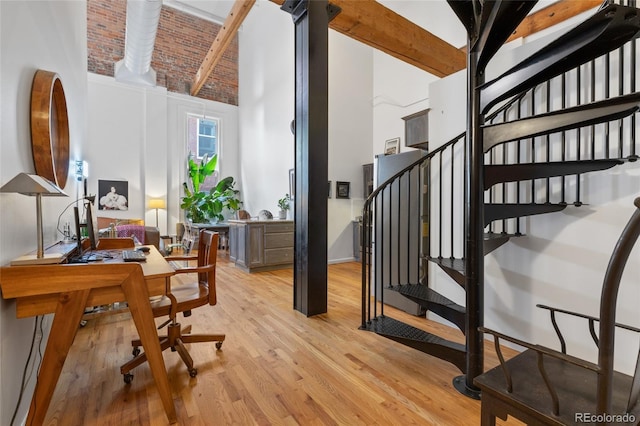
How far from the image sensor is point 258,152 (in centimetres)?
816

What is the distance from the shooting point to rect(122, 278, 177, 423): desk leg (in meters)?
1.53

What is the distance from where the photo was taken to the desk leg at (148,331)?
1.53 m

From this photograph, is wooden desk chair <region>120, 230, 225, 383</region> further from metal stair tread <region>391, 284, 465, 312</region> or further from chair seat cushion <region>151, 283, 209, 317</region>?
metal stair tread <region>391, 284, 465, 312</region>

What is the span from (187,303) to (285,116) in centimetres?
580

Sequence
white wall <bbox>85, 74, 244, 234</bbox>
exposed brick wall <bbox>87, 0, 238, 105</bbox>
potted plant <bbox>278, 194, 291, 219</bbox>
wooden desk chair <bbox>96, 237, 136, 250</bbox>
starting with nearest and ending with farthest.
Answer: wooden desk chair <bbox>96, 237, 136, 250</bbox> < potted plant <bbox>278, 194, 291, 219</bbox> < white wall <bbox>85, 74, 244, 234</bbox> < exposed brick wall <bbox>87, 0, 238, 105</bbox>

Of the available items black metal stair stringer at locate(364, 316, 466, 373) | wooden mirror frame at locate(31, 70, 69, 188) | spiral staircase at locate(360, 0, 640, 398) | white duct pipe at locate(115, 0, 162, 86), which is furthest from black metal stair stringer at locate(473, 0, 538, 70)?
white duct pipe at locate(115, 0, 162, 86)

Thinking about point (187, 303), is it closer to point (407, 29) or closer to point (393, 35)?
point (393, 35)

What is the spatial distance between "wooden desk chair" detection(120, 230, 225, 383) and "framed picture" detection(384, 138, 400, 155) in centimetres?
442

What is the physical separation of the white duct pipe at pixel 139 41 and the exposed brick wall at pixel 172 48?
582 mm

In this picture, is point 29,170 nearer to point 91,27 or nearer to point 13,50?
point 13,50

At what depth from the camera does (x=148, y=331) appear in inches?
62.7

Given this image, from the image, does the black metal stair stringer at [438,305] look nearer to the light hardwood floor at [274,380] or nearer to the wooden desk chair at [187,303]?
the light hardwood floor at [274,380]

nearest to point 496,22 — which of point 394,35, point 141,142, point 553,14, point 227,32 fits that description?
point 394,35

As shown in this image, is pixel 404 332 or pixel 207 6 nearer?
pixel 404 332
